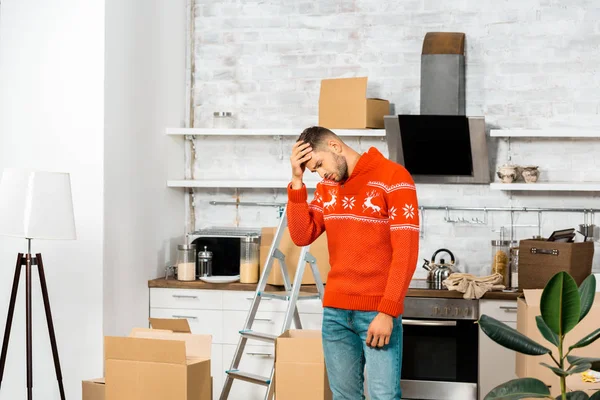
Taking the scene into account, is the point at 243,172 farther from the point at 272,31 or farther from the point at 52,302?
the point at 52,302

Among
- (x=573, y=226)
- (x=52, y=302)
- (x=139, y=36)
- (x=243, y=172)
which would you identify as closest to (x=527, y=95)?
(x=573, y=226)

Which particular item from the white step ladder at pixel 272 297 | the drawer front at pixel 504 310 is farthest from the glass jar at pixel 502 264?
the white step ladder at pixel 272 297

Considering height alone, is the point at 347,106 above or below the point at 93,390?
above

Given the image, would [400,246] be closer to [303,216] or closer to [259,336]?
[303,216]

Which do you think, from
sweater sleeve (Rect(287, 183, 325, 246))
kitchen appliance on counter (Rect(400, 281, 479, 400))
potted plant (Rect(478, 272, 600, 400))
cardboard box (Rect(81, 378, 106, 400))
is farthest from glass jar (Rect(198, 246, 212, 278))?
potted plant (Rect(478, 272, 600, 400))

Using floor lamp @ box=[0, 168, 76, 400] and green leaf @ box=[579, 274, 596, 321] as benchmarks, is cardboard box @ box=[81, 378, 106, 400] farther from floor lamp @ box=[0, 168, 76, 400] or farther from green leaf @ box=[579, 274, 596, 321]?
green leaf @ box=[579, 274, 596, 321]

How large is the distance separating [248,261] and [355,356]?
202 cm

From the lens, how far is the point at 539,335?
137 inches

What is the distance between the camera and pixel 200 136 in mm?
5426

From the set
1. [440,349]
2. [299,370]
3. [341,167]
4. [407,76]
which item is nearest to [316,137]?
[341,167]

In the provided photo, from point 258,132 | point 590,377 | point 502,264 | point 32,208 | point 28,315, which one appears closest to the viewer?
point 590,377

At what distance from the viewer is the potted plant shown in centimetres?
147

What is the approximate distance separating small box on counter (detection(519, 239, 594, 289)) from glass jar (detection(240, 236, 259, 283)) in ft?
5.03

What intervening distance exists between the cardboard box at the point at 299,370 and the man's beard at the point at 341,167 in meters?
0.94
